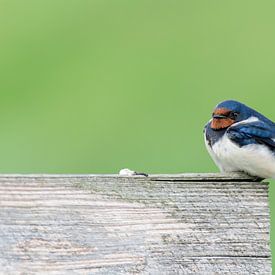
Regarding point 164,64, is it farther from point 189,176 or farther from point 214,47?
point 189,176

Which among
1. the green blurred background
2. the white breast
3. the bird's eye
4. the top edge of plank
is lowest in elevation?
the green blurred background

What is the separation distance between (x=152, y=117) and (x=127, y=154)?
4.75 ft

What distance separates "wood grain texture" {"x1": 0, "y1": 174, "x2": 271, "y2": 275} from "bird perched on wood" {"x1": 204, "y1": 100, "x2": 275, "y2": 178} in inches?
31.0

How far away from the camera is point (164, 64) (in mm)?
11742

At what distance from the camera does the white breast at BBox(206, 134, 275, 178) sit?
3691mm

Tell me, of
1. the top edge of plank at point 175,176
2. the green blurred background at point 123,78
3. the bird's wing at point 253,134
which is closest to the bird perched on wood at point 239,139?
the bird's wing at point 253,134

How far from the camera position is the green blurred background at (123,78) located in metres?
8.34

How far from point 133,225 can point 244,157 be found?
102cm

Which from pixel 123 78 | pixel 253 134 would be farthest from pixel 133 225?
pixel 123 78

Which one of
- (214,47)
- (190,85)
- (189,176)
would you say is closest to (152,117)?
(190,85)

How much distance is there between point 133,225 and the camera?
2.83 metres

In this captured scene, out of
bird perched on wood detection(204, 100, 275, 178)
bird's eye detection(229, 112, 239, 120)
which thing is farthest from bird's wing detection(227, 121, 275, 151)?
bird's eye detection(229, 112, 239, 120)

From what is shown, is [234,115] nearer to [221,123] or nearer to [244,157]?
[221,123]

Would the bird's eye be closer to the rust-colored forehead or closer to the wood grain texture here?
the rust-colored forehead
